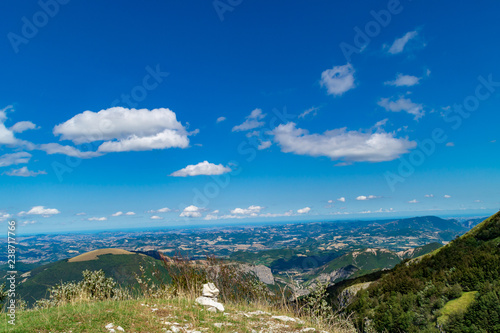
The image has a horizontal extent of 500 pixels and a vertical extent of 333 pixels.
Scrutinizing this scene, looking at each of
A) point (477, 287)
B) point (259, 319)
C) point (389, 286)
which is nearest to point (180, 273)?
point (259, 319)

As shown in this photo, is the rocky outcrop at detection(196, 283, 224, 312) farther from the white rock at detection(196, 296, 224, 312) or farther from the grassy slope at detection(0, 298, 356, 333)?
the grassy slope at detection(0, 298, 356, 333)

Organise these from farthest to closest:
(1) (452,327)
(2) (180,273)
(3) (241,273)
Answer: (1) (452,327) < (3) (241,273) < (2) (180,273)

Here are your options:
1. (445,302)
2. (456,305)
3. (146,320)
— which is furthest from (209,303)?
(445,302)

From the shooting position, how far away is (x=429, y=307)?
86.8 feet

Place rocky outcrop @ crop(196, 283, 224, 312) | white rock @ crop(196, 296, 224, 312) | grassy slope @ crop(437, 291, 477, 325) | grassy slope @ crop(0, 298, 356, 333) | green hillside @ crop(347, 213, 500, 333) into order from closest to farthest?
1. grassy slope @ crop(0, 298, 356, 333)
2. rocky outcrop @ crop(196, 283, 224, 312)
3. white rock @ crop(196, 296, 224, 312)
4. green hillside @ crop(347, 213, 500, 333)
5. grassy slope @ crop(437, 291, 477, 325)

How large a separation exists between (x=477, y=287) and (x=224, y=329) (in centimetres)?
2936

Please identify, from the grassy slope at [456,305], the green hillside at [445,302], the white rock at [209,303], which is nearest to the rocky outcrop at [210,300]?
the white rock at [209,303]

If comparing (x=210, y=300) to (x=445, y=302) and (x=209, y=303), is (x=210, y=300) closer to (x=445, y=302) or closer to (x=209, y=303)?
(x=209, y=303)

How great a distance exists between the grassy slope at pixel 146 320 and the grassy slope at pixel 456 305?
2164 cm

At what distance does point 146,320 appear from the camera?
8.31 meters

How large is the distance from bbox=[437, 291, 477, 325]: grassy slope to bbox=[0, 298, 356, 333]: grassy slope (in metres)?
21.6

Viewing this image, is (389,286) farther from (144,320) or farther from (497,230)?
(144,320)

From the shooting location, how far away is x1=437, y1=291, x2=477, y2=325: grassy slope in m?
22.6

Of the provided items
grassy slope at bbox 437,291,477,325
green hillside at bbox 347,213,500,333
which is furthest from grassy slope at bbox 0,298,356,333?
grassy slope at bbox 437,291,477,325
